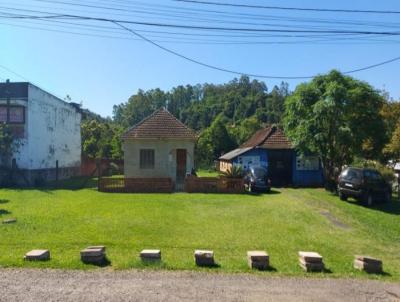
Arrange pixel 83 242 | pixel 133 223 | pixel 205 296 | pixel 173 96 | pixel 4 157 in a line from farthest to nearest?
pixel 173 96 → pixel 4 157 → pixel 133 223 → pixel 83 242 → pixel 205 296

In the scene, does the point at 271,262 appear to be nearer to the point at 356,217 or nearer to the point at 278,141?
the point at 356,217

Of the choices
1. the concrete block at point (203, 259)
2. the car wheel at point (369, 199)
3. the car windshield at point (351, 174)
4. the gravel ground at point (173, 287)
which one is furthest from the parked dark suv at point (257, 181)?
the gravel ground at point (173, 287)

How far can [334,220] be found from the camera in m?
17.4

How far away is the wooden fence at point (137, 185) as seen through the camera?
89.1ft

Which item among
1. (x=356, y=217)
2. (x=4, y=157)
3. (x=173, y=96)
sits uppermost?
(x=173, y=96)

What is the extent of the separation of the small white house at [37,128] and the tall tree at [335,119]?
18479 mm

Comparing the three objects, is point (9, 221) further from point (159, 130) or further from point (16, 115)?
point (16, 115)

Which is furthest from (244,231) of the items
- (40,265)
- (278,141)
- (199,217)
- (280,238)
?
(278,141)

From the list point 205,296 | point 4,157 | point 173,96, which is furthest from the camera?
point 173,96

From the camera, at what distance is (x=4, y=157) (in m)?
31.1

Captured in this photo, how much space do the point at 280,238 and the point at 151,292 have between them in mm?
6375

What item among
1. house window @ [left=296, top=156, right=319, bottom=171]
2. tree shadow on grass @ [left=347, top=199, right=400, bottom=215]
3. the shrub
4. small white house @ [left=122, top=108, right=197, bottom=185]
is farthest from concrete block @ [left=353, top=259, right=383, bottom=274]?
house window @ [left=296, top=156, right=319, bottom=171]

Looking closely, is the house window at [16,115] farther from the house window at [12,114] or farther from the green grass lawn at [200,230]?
the green grass lawn at [200,230]

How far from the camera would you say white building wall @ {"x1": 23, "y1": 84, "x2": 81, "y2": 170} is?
32344 mm
